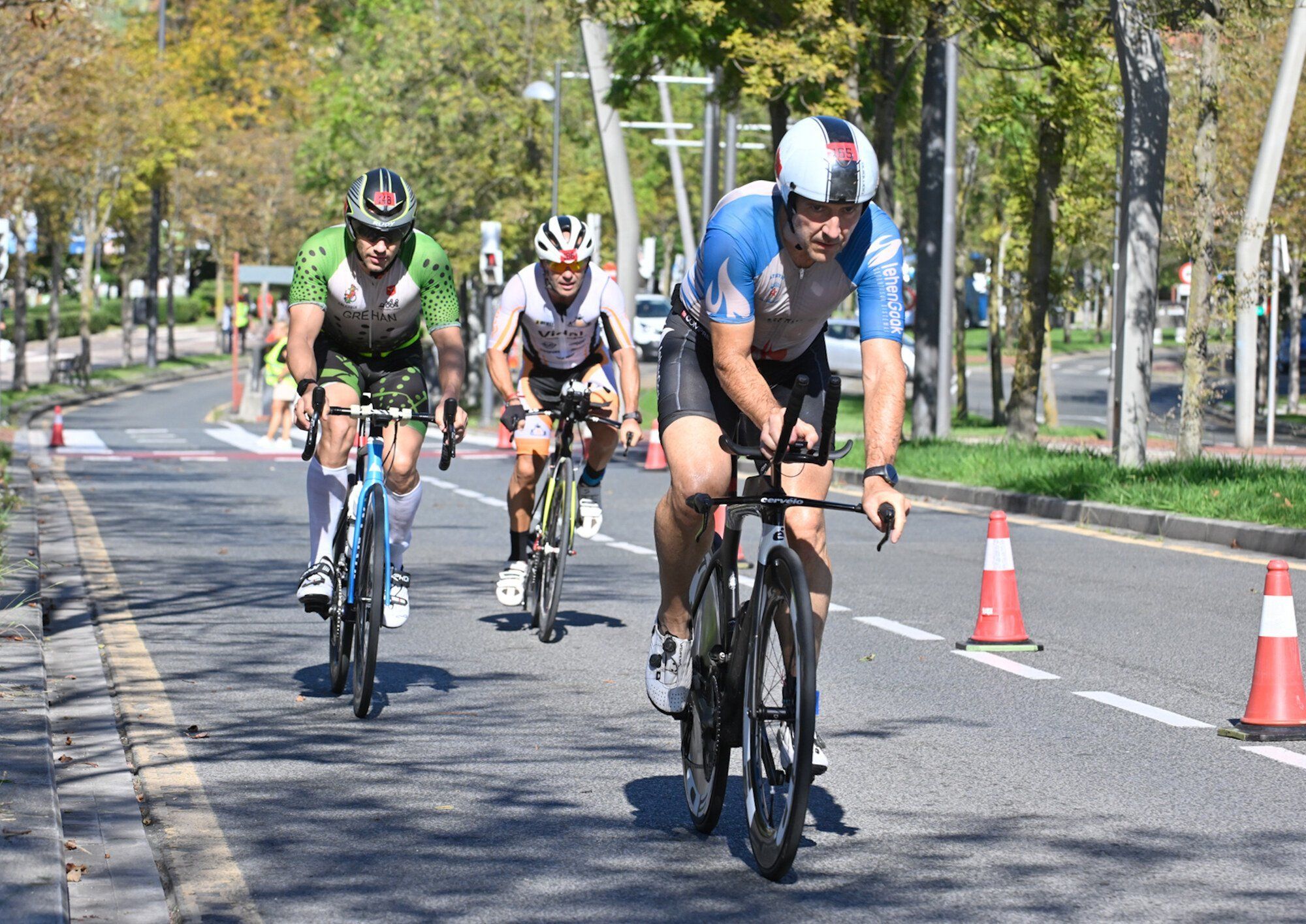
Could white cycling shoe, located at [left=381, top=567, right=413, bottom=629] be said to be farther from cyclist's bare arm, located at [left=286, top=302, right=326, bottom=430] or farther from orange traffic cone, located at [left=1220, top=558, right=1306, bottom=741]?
orange traffic cone, located at [left=1220, top=558, right=1306, bottom=741]

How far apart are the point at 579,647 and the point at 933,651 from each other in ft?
5.29

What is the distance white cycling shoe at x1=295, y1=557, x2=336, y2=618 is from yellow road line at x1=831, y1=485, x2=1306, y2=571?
6.00 meters

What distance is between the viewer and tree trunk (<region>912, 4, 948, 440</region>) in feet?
81.1

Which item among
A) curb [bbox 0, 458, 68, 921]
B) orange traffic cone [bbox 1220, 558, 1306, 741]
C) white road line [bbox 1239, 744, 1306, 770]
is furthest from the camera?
orange traffic cone [bbox 1220, 558, 1306, 741]

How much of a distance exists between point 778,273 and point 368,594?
267 centimetres

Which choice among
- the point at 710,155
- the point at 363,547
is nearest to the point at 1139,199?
the point at 363,547

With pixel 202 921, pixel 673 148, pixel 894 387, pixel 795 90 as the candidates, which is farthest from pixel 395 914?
pixel 673 148

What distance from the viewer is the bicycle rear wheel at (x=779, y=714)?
4.80 m

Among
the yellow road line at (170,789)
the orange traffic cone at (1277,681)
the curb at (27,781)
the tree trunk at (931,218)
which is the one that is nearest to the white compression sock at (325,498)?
the yellow road line at (170,789)

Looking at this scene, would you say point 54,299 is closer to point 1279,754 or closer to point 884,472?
point 1279,754

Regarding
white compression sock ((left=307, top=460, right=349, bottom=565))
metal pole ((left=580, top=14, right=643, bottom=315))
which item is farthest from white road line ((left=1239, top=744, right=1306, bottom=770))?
metal pole ((left=580, top=14, right=643, bottom=315))

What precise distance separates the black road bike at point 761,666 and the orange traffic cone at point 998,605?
12.4 feet

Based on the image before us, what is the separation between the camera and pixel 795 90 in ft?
75.0

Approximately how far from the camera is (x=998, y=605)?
369 inches
